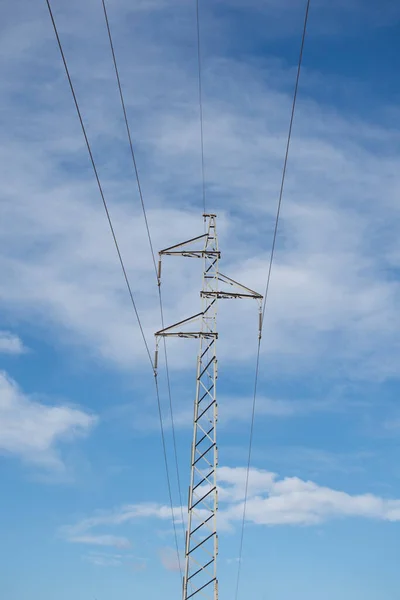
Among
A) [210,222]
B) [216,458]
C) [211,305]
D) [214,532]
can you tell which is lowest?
[214,532]

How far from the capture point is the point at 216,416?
162 feet

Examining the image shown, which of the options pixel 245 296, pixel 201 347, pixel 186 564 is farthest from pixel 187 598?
pixel 245 296

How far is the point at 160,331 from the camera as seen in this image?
5131 cm

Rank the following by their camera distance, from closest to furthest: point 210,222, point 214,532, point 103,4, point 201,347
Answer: point 103,4
point 214,532
point 201,347
point 210,222

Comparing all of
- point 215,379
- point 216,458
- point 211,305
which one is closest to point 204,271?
point 211,305

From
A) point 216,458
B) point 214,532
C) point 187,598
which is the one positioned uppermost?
point 216,458

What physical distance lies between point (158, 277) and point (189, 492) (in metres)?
13.7

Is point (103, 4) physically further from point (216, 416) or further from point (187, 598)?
point (187, 598)

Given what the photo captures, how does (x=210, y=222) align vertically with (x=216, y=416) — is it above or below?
above

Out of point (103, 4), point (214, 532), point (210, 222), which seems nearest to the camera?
point (103, 4)

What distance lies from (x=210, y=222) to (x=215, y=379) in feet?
35.8

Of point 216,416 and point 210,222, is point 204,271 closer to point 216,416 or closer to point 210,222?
point 210,222

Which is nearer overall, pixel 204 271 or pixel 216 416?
pixel 216 416

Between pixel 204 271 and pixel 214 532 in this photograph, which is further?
pixel 204 271
